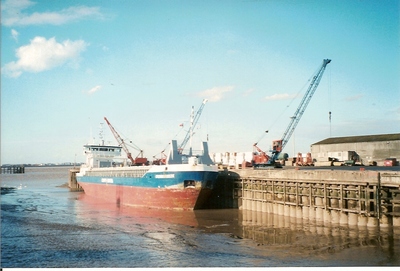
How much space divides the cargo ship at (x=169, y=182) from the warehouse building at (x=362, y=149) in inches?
673

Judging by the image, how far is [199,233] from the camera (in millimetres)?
20125

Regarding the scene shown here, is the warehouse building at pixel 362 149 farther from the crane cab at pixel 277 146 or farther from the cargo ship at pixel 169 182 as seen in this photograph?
the cargo ship at pixel 169 182

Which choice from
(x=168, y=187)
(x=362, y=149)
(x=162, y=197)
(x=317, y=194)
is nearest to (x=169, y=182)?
(x=168, y=187)

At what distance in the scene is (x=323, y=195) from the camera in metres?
21.9

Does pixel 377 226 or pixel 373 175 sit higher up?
pixel 373 175

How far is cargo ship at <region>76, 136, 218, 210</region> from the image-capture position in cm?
2767

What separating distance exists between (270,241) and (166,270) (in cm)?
599

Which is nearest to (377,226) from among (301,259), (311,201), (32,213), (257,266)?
(311,201)

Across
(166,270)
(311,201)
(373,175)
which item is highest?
(373,175)

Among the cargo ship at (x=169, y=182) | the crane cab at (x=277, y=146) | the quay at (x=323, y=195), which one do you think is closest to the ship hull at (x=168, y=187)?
the cargo ship at (x=169, y=182)

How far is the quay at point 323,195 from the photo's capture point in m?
18.8

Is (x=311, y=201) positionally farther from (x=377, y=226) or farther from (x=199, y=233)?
(x=199, y=233)

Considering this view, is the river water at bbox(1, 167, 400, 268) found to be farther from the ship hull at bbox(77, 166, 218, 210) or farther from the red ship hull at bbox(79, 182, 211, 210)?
the ship hull at bbox(77, 166, 218, 210)

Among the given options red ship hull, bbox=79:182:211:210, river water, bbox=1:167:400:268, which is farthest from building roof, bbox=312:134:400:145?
red ship hull, bbox=79:182:211:210
